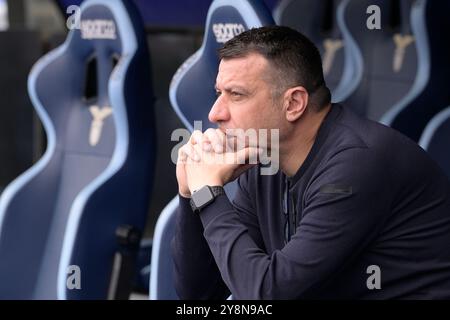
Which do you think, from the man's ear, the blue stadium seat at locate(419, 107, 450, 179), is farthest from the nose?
the blue stadium seat at locate(419, 107, 450, 179)

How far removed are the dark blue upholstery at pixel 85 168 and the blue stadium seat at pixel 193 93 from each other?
0.89ft

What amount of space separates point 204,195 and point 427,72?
1445 millimetres

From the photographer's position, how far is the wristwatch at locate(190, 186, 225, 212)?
4.94ft

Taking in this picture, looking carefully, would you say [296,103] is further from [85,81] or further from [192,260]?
[85,81]

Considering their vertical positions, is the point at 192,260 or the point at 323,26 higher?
the point at 323,26

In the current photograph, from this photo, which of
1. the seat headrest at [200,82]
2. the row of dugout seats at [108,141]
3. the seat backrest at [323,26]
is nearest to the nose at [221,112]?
the row of dugout seats at [108,141]

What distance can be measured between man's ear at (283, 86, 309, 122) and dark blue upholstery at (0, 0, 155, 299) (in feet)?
3.04

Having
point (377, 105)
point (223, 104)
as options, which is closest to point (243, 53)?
point (223, 104)

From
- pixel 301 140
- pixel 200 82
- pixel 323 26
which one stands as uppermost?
pixel 323 26

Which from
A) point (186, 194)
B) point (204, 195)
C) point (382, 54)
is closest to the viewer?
point (204, 195)

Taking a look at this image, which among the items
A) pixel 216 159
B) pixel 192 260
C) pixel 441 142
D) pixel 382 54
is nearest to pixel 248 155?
pixel 216 159

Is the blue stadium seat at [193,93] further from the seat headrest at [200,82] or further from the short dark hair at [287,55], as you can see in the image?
the short dark hair at [287,55]

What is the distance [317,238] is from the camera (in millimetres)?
1406

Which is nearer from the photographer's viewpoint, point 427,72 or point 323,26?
point 427,72
